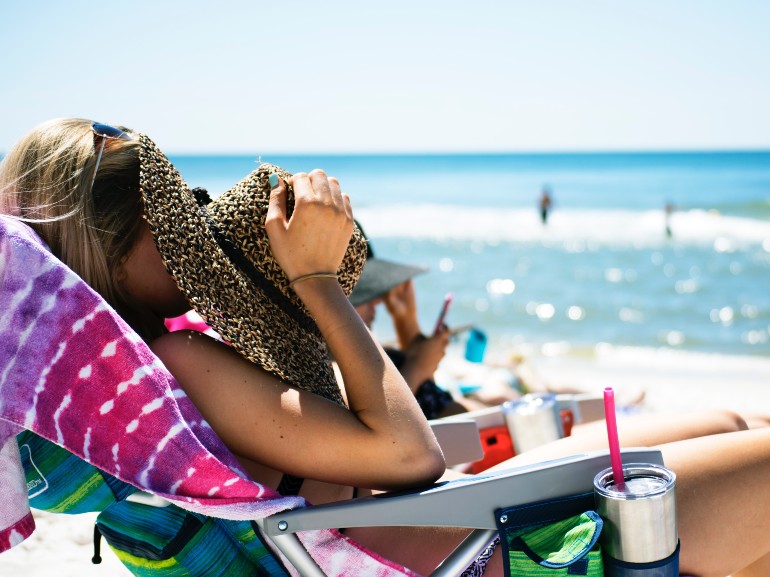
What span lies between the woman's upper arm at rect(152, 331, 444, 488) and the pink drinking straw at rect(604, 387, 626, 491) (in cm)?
31

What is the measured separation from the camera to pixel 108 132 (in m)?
1.54

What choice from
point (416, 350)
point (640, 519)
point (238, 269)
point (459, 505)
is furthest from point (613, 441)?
point (416, 350)

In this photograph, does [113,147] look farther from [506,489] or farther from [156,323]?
[506,489]

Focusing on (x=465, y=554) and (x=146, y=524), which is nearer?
(x=465, y=554)

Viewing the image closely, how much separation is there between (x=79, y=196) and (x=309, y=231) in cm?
41

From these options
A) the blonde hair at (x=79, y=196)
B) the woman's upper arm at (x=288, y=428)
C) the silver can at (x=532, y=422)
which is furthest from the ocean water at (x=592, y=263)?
the silver can at (x=532, y=422)

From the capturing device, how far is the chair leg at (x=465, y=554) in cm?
140

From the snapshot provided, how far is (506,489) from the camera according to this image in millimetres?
1396

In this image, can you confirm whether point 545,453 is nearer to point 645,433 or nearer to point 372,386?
point 645,433

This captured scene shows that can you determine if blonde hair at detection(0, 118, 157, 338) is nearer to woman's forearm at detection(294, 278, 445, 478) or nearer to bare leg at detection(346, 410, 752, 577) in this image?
woman's forearm at detection(294, 278, 445, 478)

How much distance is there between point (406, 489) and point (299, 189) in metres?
0.57

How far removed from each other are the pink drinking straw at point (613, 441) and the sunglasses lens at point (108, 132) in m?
0.99

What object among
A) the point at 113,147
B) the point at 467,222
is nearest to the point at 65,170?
the point at 113,147

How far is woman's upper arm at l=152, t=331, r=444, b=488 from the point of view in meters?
1.39
